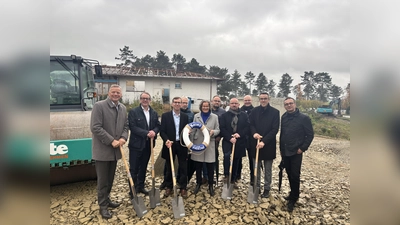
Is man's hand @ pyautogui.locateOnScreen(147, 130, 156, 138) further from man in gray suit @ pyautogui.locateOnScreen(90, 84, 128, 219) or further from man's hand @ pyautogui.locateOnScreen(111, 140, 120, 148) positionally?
man's hand @ pyautogui.locateOnScreen(111, 140, 120, 148)

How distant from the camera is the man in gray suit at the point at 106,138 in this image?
304 centimetres

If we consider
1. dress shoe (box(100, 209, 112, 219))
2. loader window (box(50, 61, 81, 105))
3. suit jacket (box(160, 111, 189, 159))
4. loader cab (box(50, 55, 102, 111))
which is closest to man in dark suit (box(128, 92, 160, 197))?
suit jacket (box(160, 111, 189, 159))

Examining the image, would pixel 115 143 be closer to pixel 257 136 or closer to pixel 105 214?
pixel 105 214

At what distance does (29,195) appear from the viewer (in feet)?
3.30

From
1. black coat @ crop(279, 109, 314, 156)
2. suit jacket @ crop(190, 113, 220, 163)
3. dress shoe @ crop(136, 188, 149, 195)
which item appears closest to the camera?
Answer: black coat @ crop(279, 109, 314, 156)

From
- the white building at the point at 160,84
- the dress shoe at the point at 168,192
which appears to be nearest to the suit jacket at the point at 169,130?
the dress shoe at the point at 168,192

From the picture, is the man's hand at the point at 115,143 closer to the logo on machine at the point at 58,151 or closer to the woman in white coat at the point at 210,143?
the logo on machine at the point at 58,151

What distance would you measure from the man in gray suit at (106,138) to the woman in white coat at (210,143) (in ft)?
4.34

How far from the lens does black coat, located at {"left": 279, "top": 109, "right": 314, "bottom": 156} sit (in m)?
3.47

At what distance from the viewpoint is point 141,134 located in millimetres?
3471

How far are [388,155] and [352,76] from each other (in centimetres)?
47

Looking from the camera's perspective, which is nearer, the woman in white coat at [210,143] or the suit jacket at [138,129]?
the suit jacket at [138,129]

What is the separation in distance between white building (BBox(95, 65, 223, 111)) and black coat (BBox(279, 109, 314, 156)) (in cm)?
1839

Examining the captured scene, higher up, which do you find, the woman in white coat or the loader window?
the loader window
